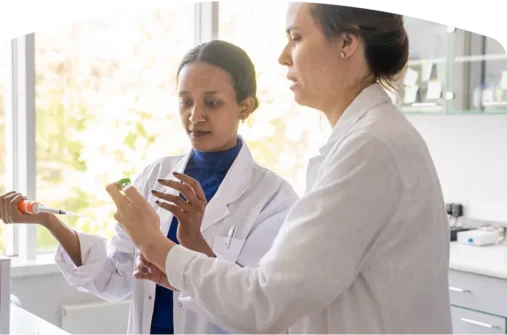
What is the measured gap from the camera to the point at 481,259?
8.91ft

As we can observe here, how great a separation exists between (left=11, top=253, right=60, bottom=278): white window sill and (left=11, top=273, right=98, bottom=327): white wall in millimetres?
23

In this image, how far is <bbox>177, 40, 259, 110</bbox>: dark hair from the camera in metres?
1.61

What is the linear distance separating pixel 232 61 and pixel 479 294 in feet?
5.07

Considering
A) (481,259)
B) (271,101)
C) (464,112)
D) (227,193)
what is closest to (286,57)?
(227,193)

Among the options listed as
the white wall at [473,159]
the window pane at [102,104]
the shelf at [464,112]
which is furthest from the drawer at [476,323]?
the window pane at [102,104]

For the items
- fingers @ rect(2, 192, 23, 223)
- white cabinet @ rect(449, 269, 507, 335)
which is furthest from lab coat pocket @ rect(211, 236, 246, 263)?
white cabinet @ rect(449, 269, 507, 335)

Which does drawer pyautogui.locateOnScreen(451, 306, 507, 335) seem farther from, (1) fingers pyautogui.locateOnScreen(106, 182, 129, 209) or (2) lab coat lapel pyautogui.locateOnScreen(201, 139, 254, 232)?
(1) fingers pyautogui.locateOnScreen(106, 182, 129, 209)

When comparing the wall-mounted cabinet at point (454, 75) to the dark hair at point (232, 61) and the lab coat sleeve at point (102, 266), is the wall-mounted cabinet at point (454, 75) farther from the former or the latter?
the lab coat sleeve at point (102, 266)

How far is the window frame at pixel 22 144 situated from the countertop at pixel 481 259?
173cm

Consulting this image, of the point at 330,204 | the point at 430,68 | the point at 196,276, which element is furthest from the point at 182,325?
the point at 430,68

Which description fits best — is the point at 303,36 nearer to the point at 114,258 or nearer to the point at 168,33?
the point at 114,258

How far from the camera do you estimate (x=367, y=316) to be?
36.3 inches

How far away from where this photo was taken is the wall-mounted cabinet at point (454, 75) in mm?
2947

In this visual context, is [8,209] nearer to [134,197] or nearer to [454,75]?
[134,197]
